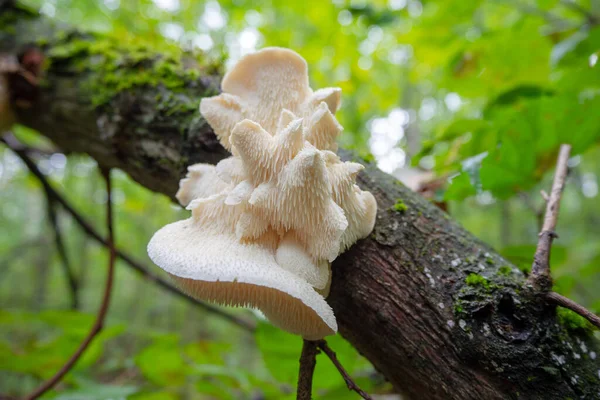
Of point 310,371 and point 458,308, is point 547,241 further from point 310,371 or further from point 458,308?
point 310,371

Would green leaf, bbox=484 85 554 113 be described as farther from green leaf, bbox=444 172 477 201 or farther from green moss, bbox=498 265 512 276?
green moss, bbox=498 265 512 276

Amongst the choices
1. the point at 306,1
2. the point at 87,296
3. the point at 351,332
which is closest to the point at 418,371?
the point at 351,332

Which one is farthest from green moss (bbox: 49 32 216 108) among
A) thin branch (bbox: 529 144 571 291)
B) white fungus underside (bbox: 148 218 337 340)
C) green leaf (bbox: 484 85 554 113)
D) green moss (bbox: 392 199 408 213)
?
green leaf (bbox: 484 85 554 113)

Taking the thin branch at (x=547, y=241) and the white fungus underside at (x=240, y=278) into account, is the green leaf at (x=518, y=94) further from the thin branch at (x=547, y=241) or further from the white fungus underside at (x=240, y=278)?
the white fungus underside at (x=240, y=278)

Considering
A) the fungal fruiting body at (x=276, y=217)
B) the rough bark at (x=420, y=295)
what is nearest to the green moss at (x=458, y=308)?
the rough bark at (x=420, y=295)

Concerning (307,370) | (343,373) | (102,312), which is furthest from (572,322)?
(102,312)

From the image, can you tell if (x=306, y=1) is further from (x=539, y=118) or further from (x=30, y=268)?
(x=30, y=268)
